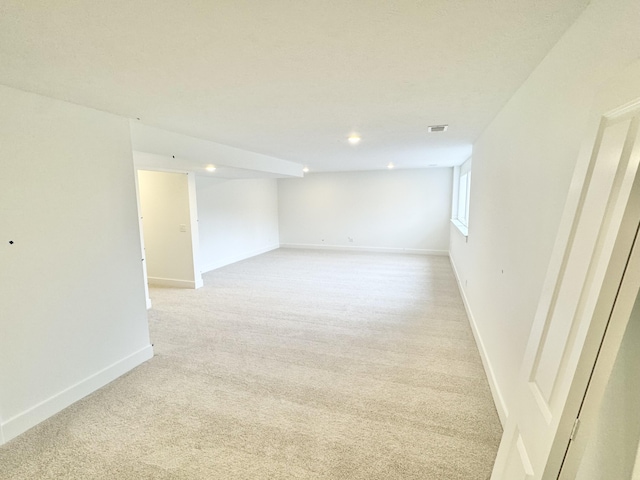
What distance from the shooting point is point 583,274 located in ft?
3.08

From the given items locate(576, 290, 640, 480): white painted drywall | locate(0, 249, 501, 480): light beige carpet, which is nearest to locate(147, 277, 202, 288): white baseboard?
locate(0, 249, 501, 480): light beige carpet

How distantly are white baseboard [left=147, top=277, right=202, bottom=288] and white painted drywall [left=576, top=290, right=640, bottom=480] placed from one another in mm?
5116

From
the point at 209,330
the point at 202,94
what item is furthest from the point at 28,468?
the point at 202,94

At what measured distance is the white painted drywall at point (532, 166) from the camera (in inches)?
40.8

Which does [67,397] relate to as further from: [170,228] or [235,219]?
[235,219]

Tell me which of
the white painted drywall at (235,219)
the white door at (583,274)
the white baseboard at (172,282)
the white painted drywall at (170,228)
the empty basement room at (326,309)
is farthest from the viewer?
the white painted drywall at (235,219)

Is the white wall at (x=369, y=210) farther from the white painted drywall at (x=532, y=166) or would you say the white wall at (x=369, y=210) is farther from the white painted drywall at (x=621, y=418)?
the white painted drywall at (x=621, y=418)

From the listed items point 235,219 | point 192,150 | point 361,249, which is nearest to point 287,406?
point 192,150

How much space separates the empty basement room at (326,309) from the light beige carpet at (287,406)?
0.05ft

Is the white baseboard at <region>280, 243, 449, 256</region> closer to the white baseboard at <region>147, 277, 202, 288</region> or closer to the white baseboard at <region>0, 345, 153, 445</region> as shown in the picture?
the white baseboard at <region>147, 277, 202, 288</region>

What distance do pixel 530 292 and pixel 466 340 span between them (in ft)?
5.86

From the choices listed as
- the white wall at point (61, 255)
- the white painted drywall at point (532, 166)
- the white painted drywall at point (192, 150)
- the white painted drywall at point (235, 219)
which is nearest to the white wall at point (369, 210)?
the white painted drywall at point (235, 219)

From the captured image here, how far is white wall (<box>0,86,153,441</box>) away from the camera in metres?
1.94

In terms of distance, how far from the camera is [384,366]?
2.72 m
